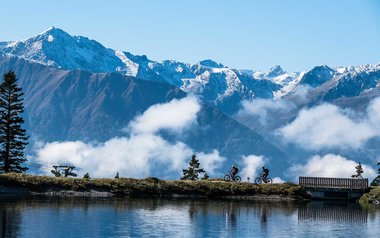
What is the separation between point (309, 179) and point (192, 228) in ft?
157

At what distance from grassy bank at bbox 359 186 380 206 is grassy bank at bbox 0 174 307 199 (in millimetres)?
8501

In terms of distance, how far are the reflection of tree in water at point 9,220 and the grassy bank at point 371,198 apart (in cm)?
5162

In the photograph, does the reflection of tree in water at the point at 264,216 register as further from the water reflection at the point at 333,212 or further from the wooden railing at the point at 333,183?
the wooden railing at the point at 333,183

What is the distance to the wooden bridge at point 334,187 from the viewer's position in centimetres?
11506

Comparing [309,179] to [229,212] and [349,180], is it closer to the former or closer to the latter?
[349,180]

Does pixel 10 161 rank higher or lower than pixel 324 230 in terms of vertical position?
higher

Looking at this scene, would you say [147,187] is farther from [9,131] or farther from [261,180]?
[9,131]

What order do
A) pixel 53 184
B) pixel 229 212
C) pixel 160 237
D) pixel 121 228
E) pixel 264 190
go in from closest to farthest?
pixel 160 237 → pixel 121 228 → pixel 229 212 → pixel 53 184 → pixel 264 190

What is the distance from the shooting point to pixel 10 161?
11950cm

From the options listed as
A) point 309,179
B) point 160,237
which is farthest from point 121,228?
point 309,179

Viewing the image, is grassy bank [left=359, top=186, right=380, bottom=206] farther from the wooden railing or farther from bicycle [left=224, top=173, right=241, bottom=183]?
bicycle [left=224, top=173, right=241, bottom=183]

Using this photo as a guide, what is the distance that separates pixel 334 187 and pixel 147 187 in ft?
93.3

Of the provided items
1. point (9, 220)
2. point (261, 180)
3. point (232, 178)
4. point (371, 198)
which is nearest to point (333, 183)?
point (371, 198)

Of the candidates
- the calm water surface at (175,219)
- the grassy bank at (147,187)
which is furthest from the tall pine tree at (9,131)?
the calm water surface at (175,219)
